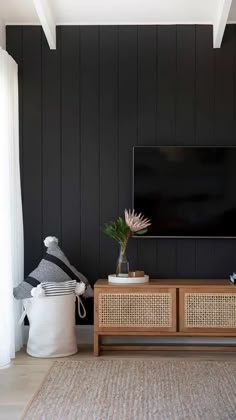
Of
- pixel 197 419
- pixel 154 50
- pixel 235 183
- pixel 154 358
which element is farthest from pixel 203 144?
pixel 197 419

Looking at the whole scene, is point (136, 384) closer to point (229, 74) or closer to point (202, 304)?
point (202, 304)

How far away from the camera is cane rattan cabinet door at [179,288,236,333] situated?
472 cm

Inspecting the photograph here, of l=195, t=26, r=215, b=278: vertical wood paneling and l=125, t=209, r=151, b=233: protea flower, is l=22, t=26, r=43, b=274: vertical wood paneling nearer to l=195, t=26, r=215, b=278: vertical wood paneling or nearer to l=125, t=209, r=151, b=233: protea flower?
l=125, t=209, r=151, b=233: protea flower

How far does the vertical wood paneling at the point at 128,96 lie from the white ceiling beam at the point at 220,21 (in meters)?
0.64

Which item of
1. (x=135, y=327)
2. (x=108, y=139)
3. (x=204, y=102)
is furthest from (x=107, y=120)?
(x=135, y=327)

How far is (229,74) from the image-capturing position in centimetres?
520

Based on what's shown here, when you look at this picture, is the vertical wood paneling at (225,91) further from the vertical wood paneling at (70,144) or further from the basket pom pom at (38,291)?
the basket pom pom at (38,291)

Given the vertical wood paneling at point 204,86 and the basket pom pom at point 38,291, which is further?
the vertical wood paneling at point 204,86

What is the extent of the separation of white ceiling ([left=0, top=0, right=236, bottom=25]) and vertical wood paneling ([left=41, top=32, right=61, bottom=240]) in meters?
0.30

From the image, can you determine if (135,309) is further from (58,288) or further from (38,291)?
(38,291)

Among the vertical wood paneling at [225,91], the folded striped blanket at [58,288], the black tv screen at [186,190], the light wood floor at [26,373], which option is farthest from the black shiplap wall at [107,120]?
the light wood floor at [26,373]

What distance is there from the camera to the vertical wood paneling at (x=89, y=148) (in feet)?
17.1

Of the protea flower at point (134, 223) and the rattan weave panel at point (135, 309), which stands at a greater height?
the protea flower at point (134, 223)

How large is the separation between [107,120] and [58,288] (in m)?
1.45
